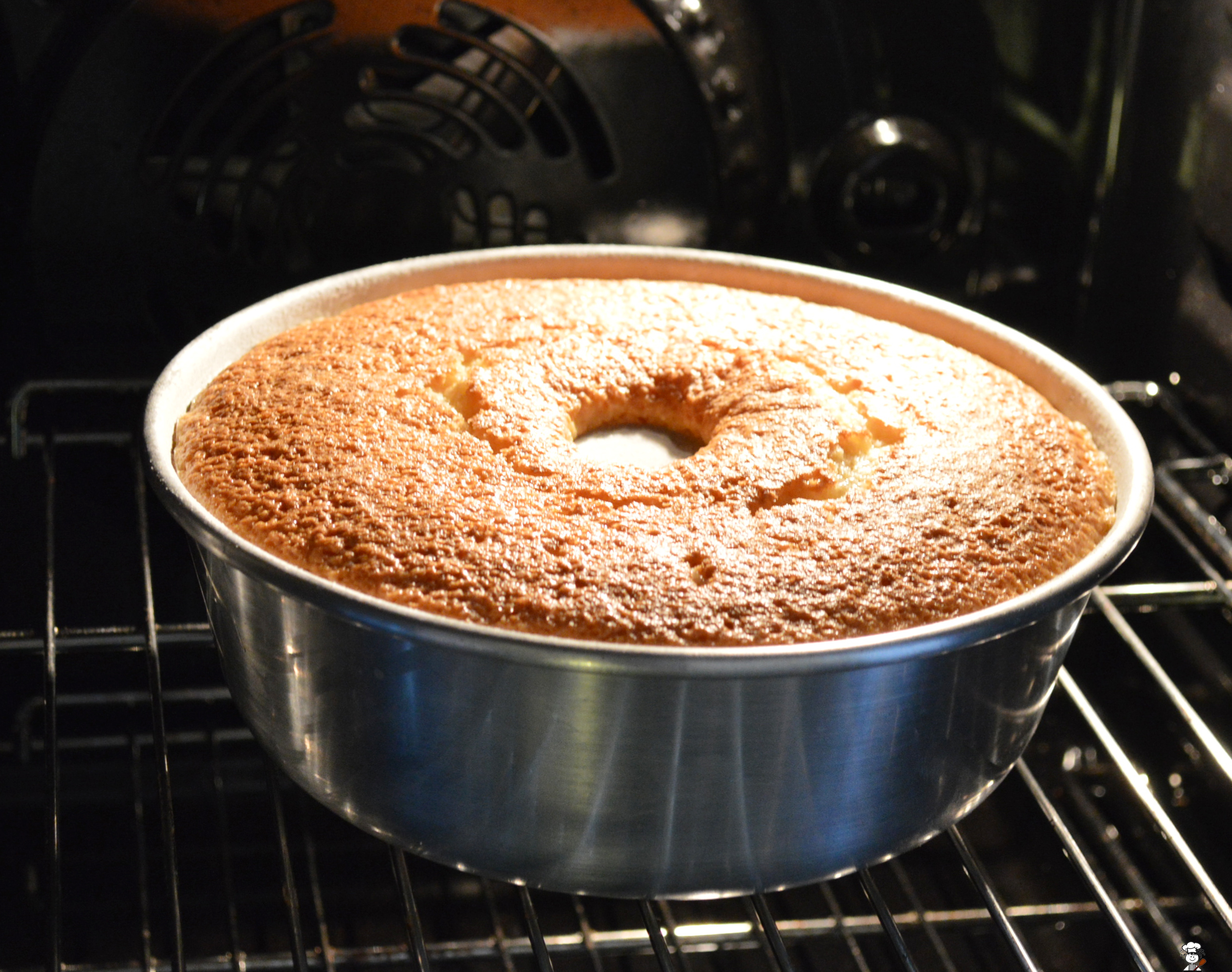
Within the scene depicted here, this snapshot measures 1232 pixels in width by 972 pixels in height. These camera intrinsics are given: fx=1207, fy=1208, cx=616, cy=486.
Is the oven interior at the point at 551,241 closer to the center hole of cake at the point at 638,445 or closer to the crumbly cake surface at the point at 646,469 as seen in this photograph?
the crumbly cake surface at the point at 646,469

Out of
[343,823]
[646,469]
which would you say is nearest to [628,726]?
[646,469]

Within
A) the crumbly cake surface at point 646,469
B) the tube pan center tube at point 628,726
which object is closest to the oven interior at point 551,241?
the crumbly cake surface at point 646,469

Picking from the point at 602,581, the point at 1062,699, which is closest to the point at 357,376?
the point at 602,581

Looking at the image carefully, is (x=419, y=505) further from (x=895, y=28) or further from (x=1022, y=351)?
(x=895, y=28)

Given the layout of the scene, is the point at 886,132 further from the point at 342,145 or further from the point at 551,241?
the point at 342,145

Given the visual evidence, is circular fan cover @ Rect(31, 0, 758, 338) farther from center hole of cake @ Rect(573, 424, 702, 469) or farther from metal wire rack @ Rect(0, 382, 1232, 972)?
center hole of cake @ Rect(573, 424, 702, 469)

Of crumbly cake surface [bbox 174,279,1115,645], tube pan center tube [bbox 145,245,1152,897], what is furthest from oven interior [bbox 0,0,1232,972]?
tube pan center tube [bbox 145,245,1152,897]
